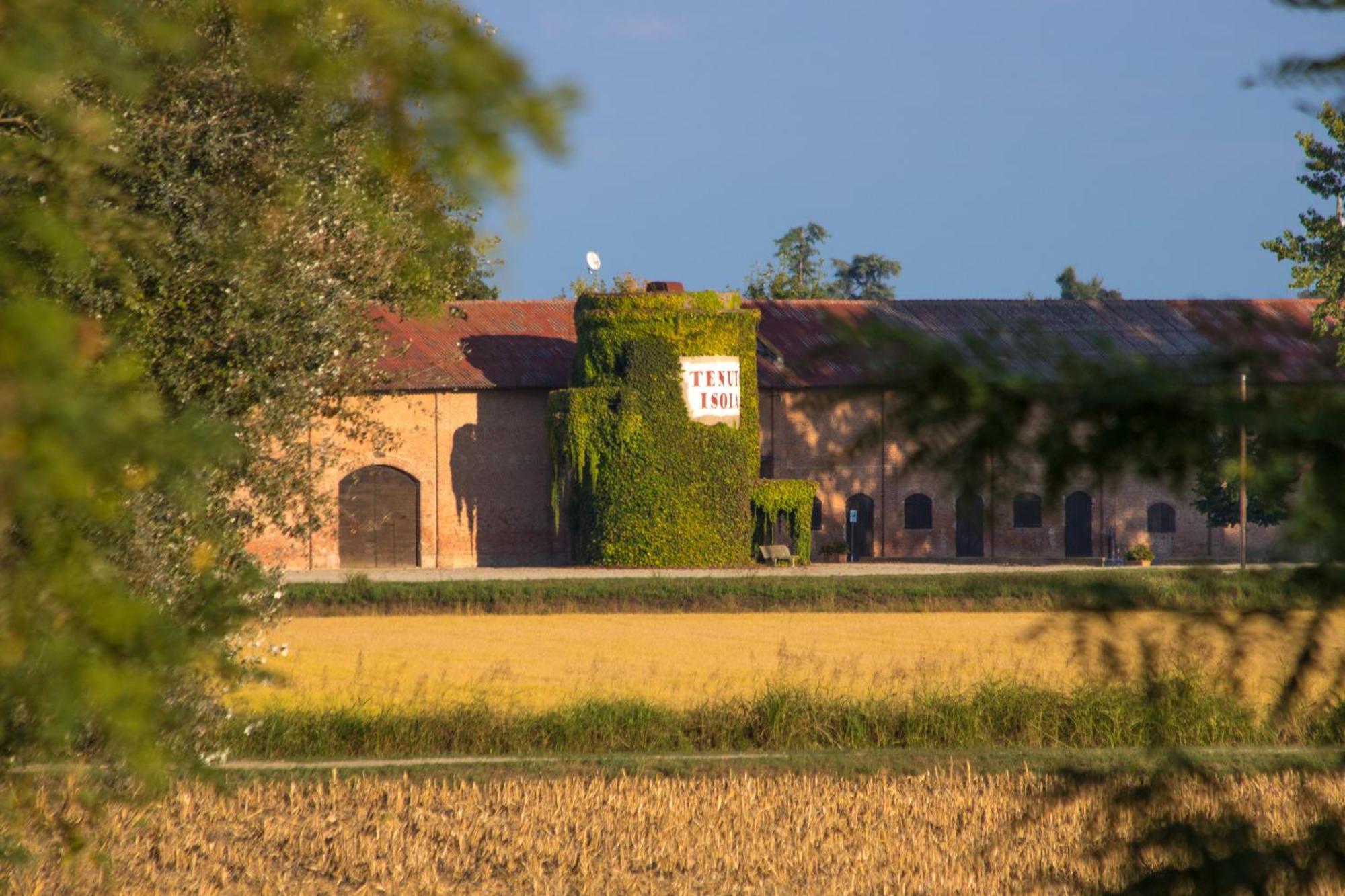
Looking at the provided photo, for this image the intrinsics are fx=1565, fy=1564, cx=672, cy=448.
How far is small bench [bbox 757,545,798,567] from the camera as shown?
44531mm

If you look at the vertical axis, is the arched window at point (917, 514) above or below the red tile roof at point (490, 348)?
below

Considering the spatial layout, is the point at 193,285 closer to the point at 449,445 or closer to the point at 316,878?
the point at 316,878

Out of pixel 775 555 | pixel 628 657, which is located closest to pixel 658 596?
pixel 628 657

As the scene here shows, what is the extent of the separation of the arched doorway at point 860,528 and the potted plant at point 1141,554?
772 centimetres

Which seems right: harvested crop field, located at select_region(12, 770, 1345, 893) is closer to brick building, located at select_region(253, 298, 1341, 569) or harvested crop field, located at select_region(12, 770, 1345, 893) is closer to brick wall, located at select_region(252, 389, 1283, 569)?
brick building, located at select_region(253, 298, 1341, 569)

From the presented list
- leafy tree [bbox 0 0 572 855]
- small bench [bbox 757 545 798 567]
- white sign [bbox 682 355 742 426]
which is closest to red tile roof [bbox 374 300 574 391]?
white sign [bbox 682 355 742 426]

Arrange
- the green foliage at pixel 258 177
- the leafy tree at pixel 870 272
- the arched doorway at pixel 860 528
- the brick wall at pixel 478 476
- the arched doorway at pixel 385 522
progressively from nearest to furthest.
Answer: the green foliage at pixel 258 177
the arched doorway at pixel 385 522
the brick wall at pixel 478 476
the arched doorway at pixel 860 528
the leafy tree at pixel 870 272

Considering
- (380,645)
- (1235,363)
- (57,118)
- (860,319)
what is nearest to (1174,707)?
(1235,363)

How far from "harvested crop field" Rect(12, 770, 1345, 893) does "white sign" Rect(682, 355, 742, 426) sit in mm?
A: 30415

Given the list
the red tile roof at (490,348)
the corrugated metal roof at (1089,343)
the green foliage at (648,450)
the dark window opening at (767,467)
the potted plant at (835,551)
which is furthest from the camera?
the dark window opening at (767,467)

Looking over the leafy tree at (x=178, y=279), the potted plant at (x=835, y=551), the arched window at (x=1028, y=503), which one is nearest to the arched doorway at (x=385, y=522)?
the potted plant at (x=835, y=551)

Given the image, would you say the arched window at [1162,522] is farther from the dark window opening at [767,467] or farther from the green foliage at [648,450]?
the green foliage at [648,450]

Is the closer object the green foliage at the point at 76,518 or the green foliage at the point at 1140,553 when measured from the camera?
the green foliage at the point at 76,518

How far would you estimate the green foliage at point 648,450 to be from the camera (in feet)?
145
